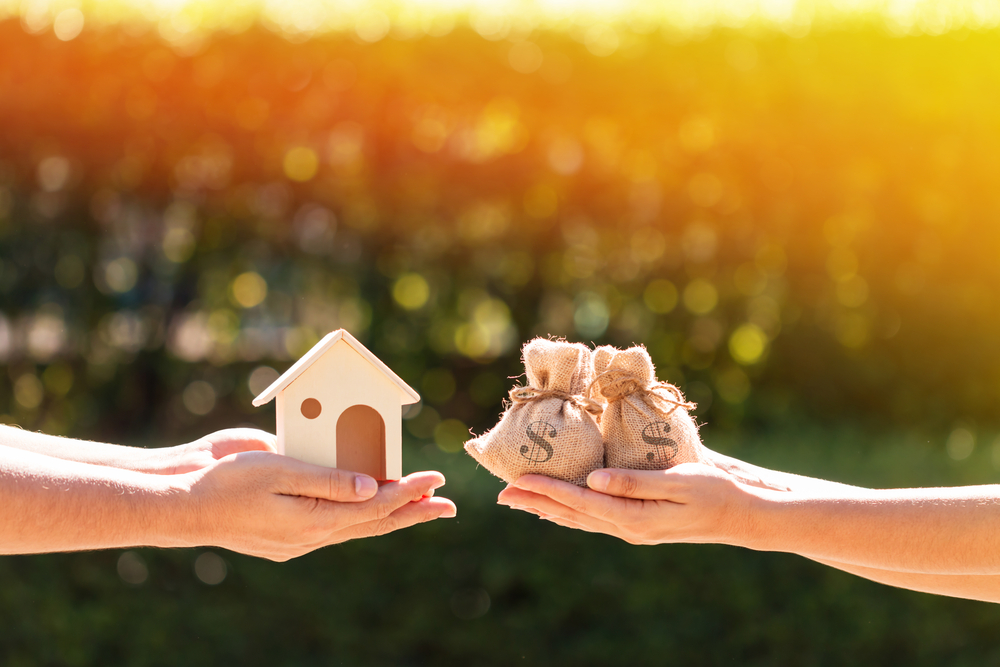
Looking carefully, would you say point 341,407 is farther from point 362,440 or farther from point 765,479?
point 765,479

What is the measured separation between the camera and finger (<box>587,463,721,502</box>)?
2.07 m

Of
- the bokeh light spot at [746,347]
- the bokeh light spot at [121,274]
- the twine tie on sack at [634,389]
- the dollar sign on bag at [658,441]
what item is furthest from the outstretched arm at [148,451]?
the bokeh light spot at [746,347]

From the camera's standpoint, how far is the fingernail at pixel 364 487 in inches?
81.6

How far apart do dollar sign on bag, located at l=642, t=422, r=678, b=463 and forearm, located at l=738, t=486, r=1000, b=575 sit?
0.24m

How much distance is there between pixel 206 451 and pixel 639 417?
1448mm

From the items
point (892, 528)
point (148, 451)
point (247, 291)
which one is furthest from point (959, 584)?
point (247, 291)

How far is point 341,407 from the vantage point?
2.27 metres

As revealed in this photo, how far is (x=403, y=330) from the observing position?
4297 mm

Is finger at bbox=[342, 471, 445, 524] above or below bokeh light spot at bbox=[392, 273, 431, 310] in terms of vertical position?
below

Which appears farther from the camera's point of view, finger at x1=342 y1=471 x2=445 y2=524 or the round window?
the round window

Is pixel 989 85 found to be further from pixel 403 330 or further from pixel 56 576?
pixel 56 576

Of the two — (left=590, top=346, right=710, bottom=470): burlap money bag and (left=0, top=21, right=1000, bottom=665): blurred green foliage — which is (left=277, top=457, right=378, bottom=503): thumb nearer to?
(left=590, top=346, right=710, bottom=470): burlap money bag

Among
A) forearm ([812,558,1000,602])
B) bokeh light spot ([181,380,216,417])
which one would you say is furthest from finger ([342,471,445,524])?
bokeh light spot ([181,380,216,417])

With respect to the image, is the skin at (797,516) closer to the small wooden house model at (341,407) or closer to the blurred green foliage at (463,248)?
the small wooden house model at (341,407)
